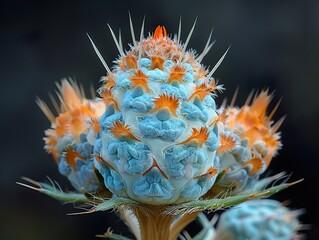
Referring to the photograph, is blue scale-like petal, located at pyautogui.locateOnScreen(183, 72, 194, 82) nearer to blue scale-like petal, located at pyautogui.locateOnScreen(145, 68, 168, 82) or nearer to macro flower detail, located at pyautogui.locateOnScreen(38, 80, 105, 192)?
blue scale-like petal, located at pyautogui.locateOnScreen(145, 68, 168, 82)

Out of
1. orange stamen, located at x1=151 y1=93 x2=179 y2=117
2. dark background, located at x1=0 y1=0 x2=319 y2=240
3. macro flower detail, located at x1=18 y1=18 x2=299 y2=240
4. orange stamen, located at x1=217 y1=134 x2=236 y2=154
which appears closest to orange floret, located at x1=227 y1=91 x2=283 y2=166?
macro flower detail, located at x1=18 y1=18 x2=299 y2=240

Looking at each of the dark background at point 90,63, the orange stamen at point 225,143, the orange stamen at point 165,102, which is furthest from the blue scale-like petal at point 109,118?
the dark background at point 90,63

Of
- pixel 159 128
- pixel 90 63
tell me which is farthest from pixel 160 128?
pixel 90 63

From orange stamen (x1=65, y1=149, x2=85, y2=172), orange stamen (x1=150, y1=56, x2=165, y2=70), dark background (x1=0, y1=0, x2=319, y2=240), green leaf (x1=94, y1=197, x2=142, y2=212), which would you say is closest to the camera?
green leaf (x1=94, y1=197, x2=142, y2=212)

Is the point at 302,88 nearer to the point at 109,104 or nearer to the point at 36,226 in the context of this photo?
the point at 36,226

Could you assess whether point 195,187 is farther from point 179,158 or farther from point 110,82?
point 110,82

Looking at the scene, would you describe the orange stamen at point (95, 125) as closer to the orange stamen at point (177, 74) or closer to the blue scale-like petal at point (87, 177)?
the blue scale-like petal at point (87, 177)
